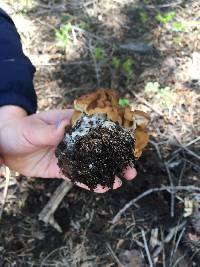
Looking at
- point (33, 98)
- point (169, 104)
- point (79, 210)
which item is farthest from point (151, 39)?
point (79, 210)

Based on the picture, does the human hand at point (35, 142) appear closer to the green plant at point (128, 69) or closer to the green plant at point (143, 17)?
the green plant at point (128, 69)

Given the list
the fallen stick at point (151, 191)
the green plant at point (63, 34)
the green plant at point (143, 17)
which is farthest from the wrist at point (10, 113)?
the green plant at point (143, 17)

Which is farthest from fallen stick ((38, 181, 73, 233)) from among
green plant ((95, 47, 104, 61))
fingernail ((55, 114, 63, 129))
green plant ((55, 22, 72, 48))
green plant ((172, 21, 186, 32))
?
green plant ((172, 21, 186, 32))

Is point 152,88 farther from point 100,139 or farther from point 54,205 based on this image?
point 100,139

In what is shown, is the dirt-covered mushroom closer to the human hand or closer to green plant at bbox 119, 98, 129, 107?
the human hand

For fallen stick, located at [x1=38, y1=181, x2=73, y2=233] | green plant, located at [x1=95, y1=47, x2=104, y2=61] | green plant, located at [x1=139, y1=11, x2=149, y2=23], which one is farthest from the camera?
green plant, located at [x1=139, y1=11, x2=149, y2=23]

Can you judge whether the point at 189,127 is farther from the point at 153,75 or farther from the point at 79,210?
the point at 79,210
